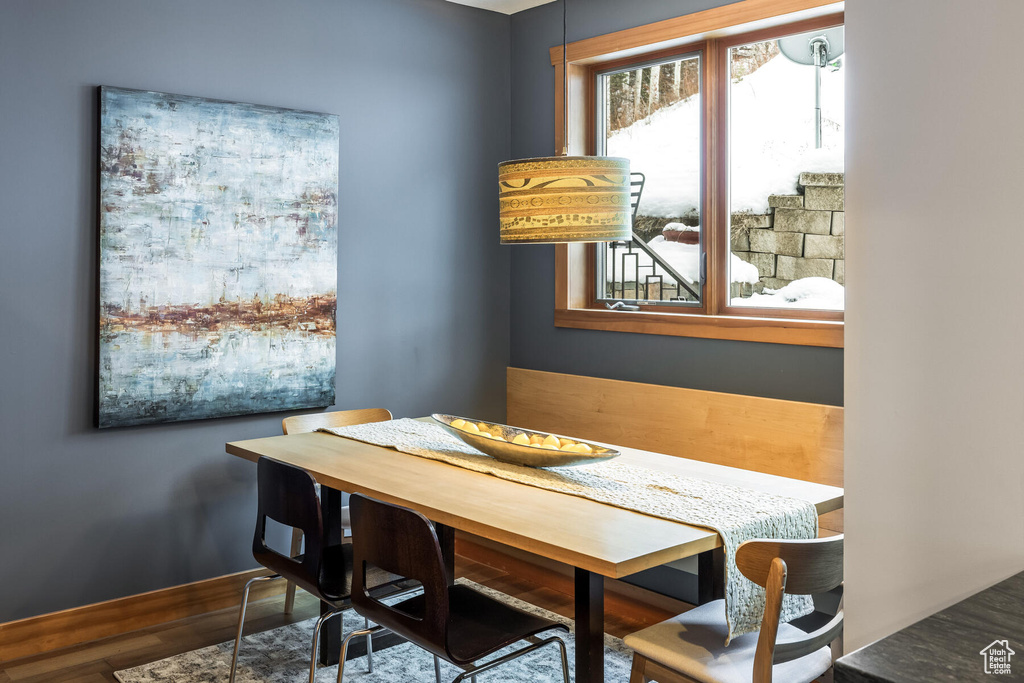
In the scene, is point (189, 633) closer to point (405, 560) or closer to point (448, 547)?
point (448, 547)

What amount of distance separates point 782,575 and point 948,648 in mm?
930

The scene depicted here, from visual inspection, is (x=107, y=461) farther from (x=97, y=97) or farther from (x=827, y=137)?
(x=827, y=137)

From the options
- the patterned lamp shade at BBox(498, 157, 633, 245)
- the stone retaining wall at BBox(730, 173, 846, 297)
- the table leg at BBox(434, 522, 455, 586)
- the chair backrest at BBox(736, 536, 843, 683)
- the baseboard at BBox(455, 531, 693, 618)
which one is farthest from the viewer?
the baseboard at BBox(455, 531, 693, 618)

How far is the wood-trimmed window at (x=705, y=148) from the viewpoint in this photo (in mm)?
3260

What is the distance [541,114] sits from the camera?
4.26m

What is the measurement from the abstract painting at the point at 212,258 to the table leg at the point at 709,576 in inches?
76.5

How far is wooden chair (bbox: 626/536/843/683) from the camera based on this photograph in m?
1.73

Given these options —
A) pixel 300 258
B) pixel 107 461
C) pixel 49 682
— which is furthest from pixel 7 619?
pixel 300 258

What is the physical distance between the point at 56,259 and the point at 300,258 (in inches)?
36.9

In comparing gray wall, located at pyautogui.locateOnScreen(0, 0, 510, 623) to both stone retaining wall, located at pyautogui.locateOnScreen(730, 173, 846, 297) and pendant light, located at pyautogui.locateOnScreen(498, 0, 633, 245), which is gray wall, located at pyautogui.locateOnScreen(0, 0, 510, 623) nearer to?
stone retaining wall, located at pyautogui.locateOnScreen(730, 173, 846, 297)

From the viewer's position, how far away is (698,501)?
2217mm

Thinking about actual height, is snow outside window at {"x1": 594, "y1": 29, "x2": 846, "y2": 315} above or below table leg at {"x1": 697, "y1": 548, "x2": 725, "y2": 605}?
above

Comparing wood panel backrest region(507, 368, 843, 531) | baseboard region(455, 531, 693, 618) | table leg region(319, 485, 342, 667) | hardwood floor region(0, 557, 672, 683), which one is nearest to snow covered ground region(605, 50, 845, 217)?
wood panel backrest region(507, 368, 843, 531)

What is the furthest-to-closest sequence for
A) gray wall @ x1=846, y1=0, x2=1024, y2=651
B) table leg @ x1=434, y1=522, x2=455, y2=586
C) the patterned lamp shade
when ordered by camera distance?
1. table leg @ x1=434, y1=522, x2=455, y2=586
2. the patterned lamp shade
3. gray wall @ x1=846, y1=0, x2=1024, y2=651
